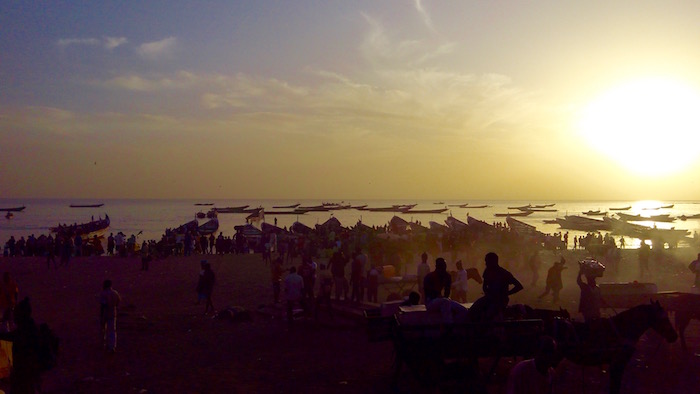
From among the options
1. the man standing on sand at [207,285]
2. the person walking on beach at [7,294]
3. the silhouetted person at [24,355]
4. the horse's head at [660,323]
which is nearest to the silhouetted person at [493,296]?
the horse's head at [660,323]

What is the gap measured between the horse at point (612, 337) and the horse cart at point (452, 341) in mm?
494

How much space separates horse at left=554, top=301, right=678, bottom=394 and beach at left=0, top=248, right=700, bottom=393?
0.62 meters

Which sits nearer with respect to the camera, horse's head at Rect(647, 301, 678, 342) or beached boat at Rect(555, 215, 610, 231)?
horse's head at Rect(647, 301, 678, 342)

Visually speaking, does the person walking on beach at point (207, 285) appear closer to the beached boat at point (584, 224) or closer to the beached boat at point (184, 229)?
the beached boat at point (184, 229)

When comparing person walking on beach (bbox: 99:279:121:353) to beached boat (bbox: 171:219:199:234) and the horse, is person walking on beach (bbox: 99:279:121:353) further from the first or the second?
beached boat (bbox: 171:219:199:234)

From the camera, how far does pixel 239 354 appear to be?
12109mm

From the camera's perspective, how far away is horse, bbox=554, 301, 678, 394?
26.8ft

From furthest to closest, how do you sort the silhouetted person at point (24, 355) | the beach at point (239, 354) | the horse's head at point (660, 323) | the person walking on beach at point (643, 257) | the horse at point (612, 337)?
1. the person walking on beach at point (643, 257)
2. the beach at point (239, 354)
3. the horse's head at point (660, 323)
4. the horse at point (612, 337)
5. the silhouetted person at point (24, 355)

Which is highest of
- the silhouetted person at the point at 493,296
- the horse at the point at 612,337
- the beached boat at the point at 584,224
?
the silhouetted person at the point at 493,296

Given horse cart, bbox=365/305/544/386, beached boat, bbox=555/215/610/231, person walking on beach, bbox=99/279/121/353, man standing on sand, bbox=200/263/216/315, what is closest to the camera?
horse cart, bbox=365/305/544/386

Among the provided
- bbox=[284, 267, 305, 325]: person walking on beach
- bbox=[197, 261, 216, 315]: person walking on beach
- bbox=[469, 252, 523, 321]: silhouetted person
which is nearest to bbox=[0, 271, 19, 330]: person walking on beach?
bbox=[197, 261, 216, 315]: person walking on beach

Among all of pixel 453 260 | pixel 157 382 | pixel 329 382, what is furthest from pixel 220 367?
pixel 453 260

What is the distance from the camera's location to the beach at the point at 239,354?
9.73 m

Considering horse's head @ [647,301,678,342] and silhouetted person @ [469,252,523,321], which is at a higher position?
silhouetted person @ [469,252,523,321]
